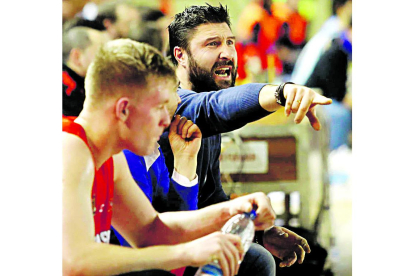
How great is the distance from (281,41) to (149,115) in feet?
1.89

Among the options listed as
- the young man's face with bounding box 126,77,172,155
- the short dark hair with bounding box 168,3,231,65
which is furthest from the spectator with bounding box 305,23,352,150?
the young man's face with bounding box 126,77,172,155

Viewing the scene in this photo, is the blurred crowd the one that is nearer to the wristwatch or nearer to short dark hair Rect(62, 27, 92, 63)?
short dark hair Rect(62, 27, 92, 63)

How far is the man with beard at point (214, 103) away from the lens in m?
1.70

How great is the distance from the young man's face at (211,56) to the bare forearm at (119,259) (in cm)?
60

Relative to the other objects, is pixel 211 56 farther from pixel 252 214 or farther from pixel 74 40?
pixel 252 214

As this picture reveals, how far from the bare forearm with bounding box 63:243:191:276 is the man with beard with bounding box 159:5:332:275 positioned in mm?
328

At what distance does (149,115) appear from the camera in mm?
1564

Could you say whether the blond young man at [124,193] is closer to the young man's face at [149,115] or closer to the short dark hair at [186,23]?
the young man's face at [149,115]

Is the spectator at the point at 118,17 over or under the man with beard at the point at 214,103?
over

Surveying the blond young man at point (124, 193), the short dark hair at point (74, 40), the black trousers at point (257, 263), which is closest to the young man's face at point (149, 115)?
the blond young man at point (124, 193)

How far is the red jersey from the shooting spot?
1511 mm

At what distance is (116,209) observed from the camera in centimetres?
159

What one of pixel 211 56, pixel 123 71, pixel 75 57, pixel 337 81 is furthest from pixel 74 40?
pixel 337 81
